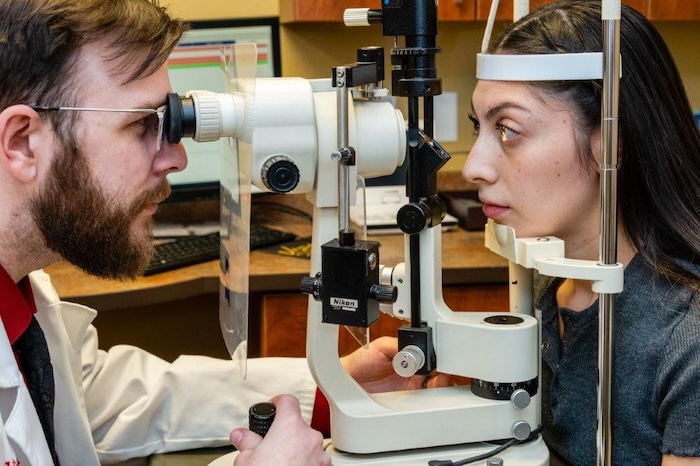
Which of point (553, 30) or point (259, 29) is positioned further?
point (259, 29)

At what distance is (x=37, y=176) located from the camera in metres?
1.22

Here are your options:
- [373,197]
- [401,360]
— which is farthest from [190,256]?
[401,360]

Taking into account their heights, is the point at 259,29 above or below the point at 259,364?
above

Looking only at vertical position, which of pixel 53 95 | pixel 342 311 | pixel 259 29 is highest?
pixel 259 29

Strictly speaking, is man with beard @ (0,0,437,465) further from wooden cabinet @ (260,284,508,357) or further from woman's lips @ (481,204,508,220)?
wooden cabinet @ (260,284,508,357)

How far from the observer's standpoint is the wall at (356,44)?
9.48 ft

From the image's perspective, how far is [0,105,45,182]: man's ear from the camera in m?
1.16

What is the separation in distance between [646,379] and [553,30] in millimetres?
483

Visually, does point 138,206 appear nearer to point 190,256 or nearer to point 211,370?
point 211,370

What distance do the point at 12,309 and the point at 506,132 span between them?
0.74 metres

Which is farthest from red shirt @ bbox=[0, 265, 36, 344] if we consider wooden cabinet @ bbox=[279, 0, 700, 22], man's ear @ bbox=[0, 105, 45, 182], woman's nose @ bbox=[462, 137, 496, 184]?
wooden cabinet @ bbox=[279, 0, 700, 22]

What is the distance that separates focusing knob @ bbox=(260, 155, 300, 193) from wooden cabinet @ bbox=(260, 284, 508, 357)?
1308 millimetres

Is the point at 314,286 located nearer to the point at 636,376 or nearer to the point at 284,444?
the point at 284,444

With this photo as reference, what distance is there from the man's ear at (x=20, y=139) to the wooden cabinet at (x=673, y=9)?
2068 mm
